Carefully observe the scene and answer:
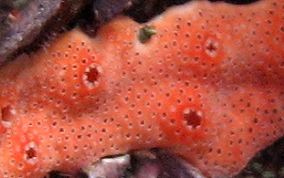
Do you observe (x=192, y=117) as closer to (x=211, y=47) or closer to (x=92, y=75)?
(x=211, y=47)

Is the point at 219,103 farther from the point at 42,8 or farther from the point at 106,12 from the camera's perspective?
the point at 42,8

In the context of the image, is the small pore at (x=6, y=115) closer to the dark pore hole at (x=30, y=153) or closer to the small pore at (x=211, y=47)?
the dark pore hole at (x=30, y=153)

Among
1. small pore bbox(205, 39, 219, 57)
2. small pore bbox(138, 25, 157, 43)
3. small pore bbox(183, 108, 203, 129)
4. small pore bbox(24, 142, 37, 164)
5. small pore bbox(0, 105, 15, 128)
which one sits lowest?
small pore bbox(183, 108, 203, 129)

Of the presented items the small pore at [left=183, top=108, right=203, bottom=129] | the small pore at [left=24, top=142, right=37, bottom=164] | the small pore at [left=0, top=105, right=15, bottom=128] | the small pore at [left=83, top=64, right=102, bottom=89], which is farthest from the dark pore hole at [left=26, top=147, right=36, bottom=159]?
the small pore at [left=183, top=108, right=203, bottom=129]

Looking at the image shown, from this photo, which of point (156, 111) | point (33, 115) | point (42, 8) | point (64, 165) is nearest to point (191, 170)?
point (156, 111)

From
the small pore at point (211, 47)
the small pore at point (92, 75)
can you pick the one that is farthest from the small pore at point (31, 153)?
the small pore at point (211, 47)

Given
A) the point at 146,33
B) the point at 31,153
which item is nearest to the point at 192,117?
the point at 146,33

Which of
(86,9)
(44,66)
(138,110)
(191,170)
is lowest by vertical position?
(191,170)

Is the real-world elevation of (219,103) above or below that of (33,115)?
below

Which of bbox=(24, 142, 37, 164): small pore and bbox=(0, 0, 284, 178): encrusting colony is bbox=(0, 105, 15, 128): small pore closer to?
bbox=(0, 0, 284, 178): encrusting colony
